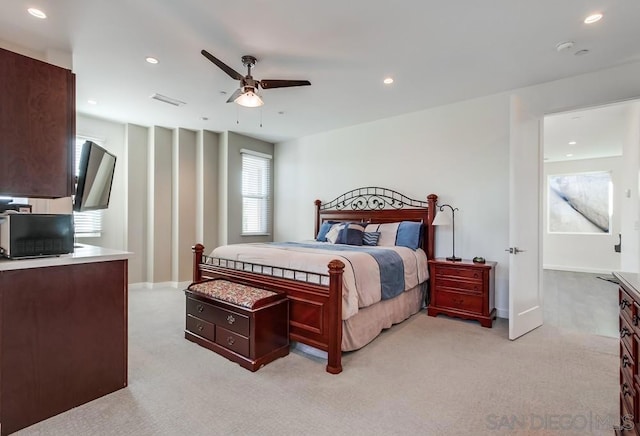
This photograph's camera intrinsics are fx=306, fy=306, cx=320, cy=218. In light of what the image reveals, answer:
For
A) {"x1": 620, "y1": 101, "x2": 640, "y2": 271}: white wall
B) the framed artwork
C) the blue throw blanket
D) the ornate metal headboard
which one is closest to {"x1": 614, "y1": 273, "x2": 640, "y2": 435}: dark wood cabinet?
the blue throw blanket

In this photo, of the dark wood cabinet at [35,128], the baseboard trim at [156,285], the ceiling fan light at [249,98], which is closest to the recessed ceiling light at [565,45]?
the ceiling fan light at [249,98]

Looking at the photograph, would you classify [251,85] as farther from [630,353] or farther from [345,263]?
[630,353]

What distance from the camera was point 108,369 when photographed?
219 cm

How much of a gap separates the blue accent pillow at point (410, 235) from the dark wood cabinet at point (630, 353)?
2.55 metres

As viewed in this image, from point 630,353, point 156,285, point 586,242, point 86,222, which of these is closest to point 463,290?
point 630,353

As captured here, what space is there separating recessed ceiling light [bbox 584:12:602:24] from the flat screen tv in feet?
13.1

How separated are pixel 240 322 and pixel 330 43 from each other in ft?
8.66

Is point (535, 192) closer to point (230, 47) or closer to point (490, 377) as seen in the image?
point (490, 377)

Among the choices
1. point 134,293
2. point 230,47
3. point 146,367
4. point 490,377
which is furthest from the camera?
point 134,293

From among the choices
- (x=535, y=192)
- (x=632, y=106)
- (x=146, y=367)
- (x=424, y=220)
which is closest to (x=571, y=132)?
(x=632, y=106)

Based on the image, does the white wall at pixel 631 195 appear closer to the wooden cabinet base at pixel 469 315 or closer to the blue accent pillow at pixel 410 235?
the wooden cabinet base at pixel 469 315

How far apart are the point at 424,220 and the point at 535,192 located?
1382 mm

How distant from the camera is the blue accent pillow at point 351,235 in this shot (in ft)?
14.6

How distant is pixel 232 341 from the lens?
2705 millimetres
